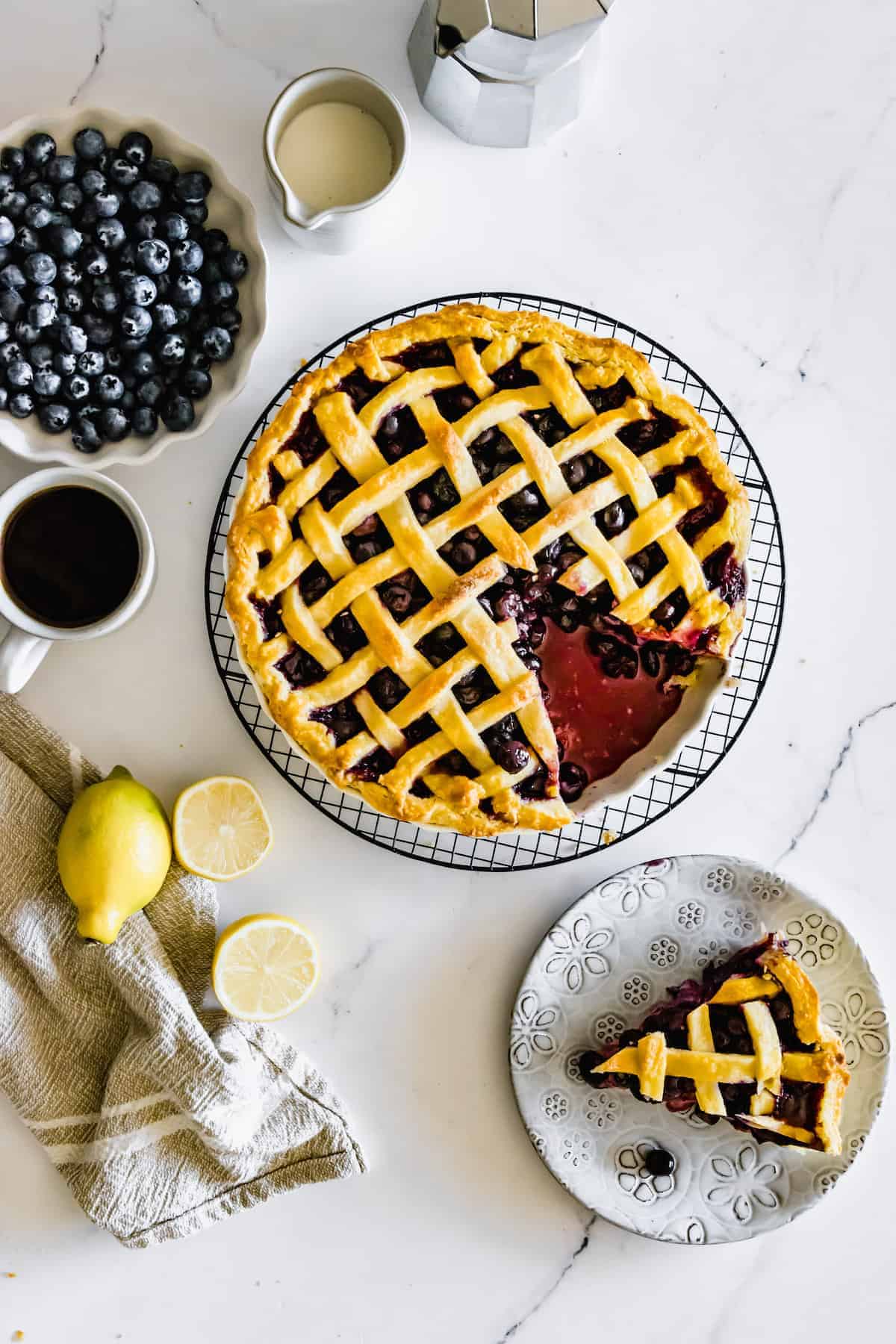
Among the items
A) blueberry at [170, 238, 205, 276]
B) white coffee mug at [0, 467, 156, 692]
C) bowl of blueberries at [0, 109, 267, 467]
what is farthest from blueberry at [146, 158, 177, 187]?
white coffee mug at [0, 467, 156, 692]

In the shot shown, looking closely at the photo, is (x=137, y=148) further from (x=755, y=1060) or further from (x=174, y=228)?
(x=755, y=1060)

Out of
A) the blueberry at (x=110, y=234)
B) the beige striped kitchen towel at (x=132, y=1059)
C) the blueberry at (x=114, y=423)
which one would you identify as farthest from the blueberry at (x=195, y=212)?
the beige striped kitchen towel at (x=132, y=1059)

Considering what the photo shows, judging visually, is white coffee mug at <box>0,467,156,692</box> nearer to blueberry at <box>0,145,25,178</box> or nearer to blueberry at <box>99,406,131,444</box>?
blueberry at <box>99,406,131,444</box>

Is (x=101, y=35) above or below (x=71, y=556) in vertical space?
above

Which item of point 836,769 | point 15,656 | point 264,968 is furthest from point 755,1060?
point 15,656

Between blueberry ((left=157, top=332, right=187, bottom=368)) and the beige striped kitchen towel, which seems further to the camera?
the beige striped kitchen towel

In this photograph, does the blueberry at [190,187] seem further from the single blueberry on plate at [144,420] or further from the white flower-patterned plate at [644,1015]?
the white flower-patterned plate at [644,1015]
